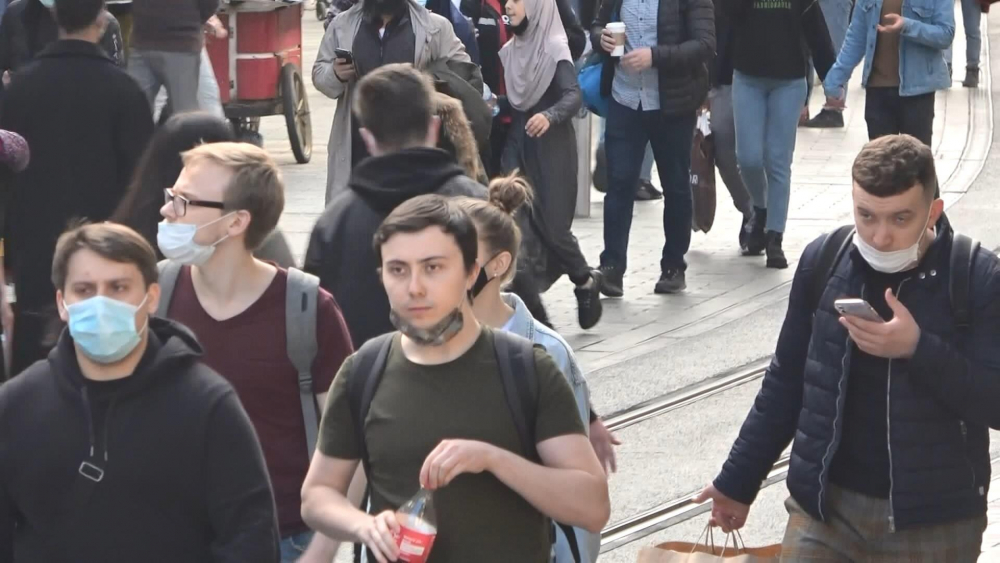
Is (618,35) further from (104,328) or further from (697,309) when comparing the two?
(104,328)

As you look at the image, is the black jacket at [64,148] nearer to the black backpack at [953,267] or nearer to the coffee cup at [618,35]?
the black backpack at [953,267]

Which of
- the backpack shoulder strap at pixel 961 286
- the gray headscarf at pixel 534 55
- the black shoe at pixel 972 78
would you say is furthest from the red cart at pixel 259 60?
the backpack shoulder strap at pixel 961 286

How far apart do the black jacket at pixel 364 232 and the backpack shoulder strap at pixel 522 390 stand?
159cm

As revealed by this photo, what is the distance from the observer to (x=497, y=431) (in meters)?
3.60

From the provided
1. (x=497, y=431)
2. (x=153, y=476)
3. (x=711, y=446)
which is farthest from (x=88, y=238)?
(x=711, y=446)

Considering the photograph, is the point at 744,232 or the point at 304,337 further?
the point at 744,232

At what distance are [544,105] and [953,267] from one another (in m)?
5.80

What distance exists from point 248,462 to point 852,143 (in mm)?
13415

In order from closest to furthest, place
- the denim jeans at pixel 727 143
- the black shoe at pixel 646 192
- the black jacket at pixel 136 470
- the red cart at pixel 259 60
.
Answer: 1. the black jacket at pixel 136 470
2. the denim jeans at pixel 727 143
3. the black shoe at pixel 646 192
4. the red cart at pixel 259 60

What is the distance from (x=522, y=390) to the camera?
3.62 metres

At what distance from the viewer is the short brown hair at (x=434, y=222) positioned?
3.71 metres

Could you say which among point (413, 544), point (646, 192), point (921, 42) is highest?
point (413, 544)

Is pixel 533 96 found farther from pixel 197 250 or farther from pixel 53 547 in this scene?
pixel 53 547

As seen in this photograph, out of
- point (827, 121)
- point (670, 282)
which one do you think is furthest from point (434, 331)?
point (827, 121)
